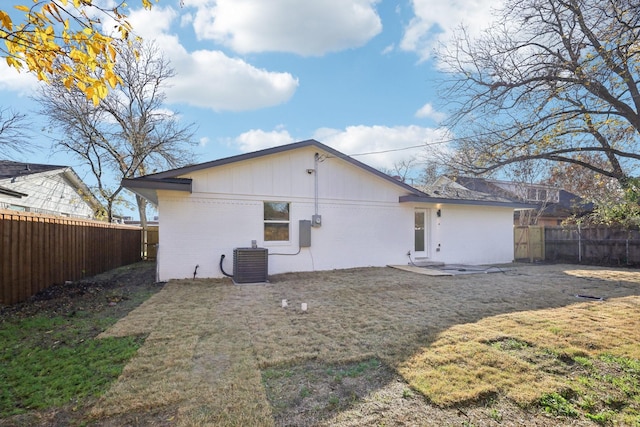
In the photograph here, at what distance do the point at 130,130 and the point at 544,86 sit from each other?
19202 millimetres

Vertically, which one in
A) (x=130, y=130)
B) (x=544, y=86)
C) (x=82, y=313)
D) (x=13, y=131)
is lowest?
(x=82, y=313)

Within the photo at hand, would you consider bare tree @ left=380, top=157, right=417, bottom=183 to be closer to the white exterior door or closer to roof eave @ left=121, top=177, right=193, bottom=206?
the white exterior door

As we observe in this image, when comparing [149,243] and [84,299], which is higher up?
[149,243]

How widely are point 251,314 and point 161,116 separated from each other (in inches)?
676

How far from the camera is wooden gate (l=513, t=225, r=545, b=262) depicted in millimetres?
14320

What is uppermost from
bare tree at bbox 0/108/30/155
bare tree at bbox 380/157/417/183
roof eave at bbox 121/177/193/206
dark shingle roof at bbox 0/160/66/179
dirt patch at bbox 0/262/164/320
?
bare tree at bbox 380/157/417/183

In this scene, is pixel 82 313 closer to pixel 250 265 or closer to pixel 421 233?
pixel 250 265

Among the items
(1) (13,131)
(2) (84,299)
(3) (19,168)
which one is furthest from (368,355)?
(3) (19,168)

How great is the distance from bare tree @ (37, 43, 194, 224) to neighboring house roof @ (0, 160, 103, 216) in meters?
1.15

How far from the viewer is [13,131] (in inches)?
476

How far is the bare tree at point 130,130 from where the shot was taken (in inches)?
660

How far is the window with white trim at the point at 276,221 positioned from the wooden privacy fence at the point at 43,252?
478 cm

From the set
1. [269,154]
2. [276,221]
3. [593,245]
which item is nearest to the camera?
[269,154]

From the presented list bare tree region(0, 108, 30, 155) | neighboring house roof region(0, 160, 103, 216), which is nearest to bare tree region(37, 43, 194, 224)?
neighboring house roof region(0, 160, 103, 216)
